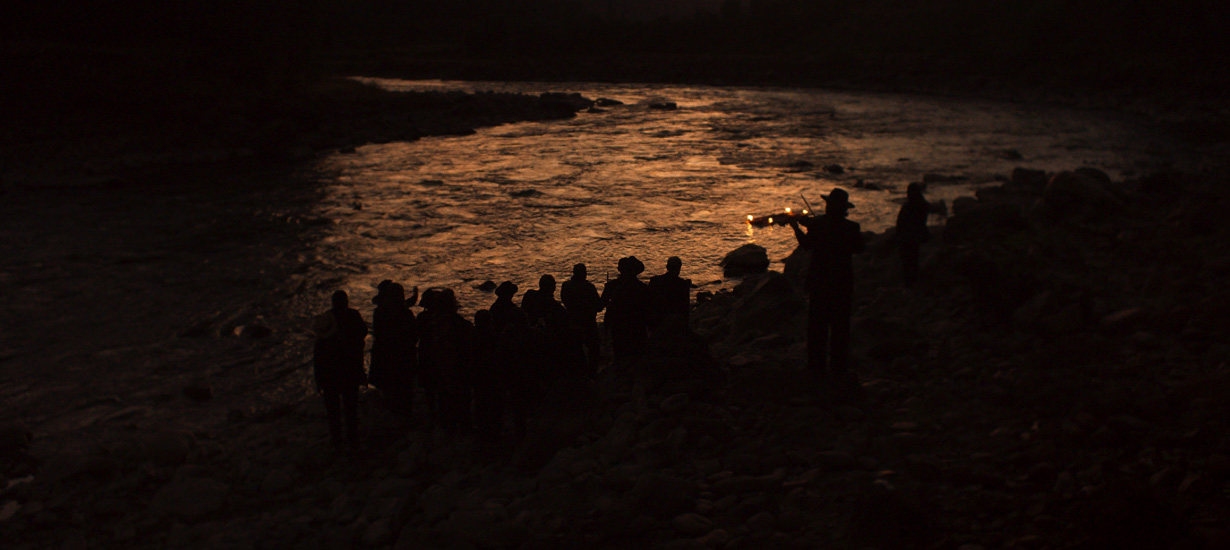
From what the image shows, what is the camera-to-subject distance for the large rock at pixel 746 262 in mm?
13016

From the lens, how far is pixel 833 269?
20.9ft

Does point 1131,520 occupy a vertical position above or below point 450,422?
above

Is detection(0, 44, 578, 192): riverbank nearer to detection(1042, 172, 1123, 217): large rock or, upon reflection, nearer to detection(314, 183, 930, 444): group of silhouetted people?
detection(314, 183, 930, 444): group of silhouetted people

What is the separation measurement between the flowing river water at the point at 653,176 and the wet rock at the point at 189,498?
5.31 metres

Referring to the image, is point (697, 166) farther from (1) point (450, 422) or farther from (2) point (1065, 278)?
(1) point (450, 422)

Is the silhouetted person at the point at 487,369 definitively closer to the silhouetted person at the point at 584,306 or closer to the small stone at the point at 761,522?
the silhouetted person at the point at 584,306

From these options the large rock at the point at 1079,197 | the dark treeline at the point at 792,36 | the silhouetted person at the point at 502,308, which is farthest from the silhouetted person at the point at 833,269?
the dark treeline at the point at 792,36

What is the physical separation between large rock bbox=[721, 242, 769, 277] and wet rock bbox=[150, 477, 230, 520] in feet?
27.7

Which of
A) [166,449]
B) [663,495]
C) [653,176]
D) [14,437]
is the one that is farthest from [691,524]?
Answer: [653,176]

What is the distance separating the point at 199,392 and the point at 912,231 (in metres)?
7.95

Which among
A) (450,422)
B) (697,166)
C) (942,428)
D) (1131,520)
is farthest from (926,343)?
(697,166)

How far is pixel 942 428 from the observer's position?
5.84 meters

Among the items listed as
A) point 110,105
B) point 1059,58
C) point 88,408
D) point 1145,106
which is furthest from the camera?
point 1059,58

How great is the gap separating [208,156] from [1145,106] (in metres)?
38.9
